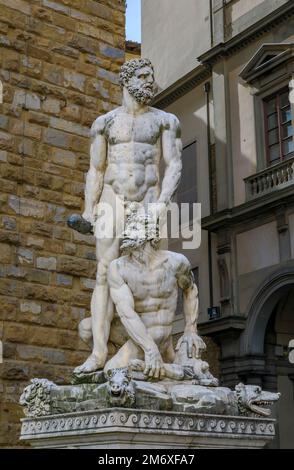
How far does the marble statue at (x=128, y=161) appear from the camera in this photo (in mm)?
6008

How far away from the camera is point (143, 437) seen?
15.9ft

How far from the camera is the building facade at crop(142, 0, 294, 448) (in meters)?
15.8

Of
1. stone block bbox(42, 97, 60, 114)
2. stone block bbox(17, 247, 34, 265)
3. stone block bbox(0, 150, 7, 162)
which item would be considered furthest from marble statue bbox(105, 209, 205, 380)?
stone block bbox(42, 97, 60, 114)

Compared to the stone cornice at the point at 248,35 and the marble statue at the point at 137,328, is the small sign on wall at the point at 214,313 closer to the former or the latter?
the stone cornice at the point at 248,35

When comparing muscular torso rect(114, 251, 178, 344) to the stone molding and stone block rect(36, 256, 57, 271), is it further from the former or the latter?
stone block rect(36, 256, 57, 271)

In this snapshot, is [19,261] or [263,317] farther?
[263,317]

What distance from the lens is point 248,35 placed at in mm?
17375

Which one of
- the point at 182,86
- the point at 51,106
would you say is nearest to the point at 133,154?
the point at 51,106

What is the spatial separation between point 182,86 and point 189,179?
2.46 m

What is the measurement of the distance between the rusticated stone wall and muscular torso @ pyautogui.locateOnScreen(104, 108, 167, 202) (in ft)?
9.04

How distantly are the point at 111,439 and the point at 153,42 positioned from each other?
1791cm

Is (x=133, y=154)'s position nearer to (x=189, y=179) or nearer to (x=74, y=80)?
(x=74, y=80)

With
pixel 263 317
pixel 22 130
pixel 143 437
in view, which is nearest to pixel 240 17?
pixel 263 317
